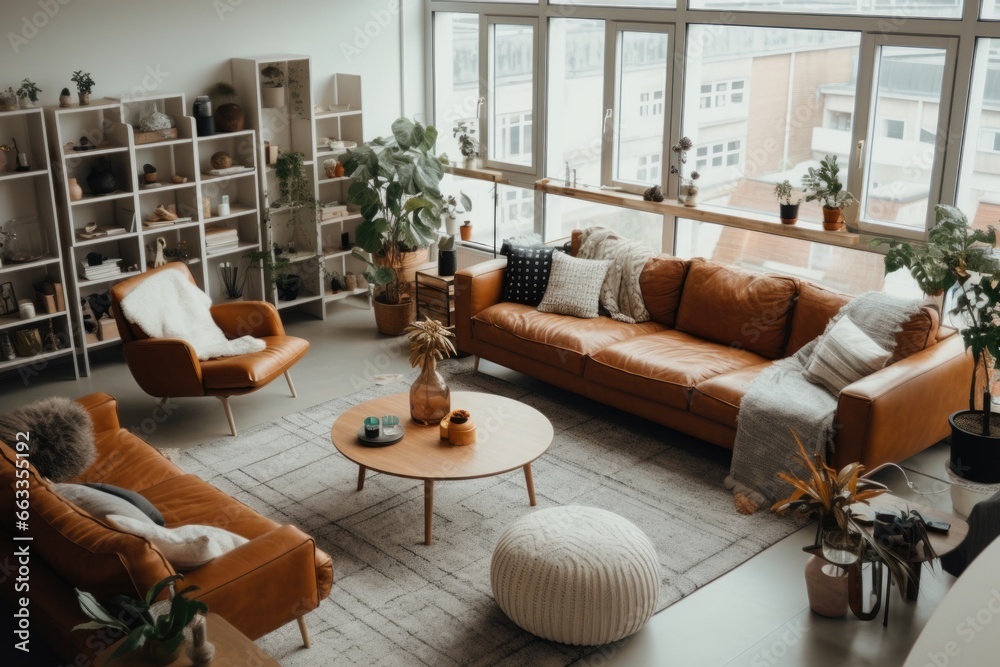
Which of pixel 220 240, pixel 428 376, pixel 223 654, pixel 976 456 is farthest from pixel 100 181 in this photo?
pixel 976 456

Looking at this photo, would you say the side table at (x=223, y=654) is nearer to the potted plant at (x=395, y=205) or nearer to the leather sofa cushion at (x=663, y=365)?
the leather sofa cushion at (x=663, y=365)

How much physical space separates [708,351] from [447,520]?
1872mm

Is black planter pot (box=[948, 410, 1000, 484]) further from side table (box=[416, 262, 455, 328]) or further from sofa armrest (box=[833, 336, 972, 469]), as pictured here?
side table (box=[416, 262, 455, 328])

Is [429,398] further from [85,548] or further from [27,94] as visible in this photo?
[27,94]

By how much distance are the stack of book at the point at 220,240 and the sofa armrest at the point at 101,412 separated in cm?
236

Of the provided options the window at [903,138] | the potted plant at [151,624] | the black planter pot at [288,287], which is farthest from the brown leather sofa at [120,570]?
the window at [903,138]

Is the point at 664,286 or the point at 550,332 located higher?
the point at 664,286

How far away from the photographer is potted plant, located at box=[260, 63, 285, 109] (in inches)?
274

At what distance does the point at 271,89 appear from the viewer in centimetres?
694

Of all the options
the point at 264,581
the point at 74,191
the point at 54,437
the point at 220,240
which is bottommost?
the point at 264,581

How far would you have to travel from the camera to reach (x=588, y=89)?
697cm

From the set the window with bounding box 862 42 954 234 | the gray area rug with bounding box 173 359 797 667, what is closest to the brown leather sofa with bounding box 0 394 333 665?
the gray area rug with bounding box 173 359 797 667

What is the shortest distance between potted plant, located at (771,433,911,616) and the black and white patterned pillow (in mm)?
2814

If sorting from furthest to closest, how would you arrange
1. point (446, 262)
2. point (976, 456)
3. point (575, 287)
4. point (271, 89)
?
point (271, 89), point (446, 262), point (575, 287), point (976, 456)
